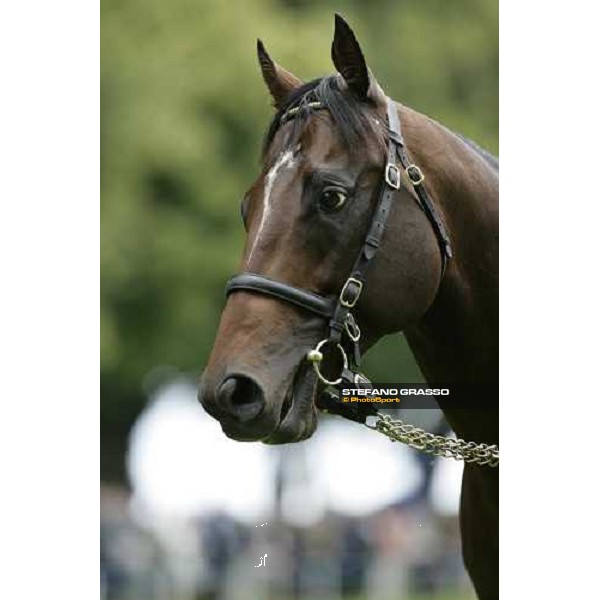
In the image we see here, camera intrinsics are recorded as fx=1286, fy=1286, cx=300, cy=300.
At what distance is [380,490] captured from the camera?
10.0m

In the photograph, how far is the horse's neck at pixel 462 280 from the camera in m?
5.09

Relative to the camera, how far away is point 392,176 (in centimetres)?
478

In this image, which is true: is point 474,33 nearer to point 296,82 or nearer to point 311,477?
point 296,82

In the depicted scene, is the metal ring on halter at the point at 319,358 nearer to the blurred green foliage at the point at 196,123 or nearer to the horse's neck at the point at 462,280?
the horse's neck at the point at 462,280

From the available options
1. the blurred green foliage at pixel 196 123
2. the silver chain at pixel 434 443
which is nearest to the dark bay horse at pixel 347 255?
the silver chain at pixel 434 443

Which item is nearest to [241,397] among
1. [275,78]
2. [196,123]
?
[275,78]

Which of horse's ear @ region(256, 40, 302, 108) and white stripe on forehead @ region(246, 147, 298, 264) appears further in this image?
horse's ear @ region(256, 40, 302, 108)

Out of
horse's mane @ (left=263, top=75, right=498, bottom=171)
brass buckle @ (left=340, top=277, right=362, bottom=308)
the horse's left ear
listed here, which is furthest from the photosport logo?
the horse's left ear

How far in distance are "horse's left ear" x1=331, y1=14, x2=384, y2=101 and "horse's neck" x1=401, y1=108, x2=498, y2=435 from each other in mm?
A: 272

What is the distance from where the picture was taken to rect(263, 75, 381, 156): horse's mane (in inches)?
186
